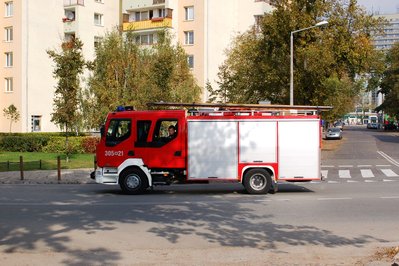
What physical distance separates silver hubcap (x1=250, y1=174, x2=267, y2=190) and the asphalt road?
43 cm

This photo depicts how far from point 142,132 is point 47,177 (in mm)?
7378

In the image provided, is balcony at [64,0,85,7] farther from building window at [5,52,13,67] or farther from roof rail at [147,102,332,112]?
roof rail at [147,102,332,112]

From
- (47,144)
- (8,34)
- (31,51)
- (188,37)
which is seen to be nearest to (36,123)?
(31,51)

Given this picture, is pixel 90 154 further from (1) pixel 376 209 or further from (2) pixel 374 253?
(2) pixel 374 253

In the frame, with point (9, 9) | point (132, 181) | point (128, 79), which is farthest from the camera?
point (9, 9)

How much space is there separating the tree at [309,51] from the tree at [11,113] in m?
23.8

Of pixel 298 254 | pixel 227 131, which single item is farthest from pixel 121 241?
pixel 227 131

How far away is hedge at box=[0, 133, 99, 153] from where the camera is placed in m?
35.2

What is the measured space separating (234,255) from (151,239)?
1.82 m

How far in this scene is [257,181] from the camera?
649 inches

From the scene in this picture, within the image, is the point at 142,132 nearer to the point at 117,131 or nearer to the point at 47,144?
the point at 117,131

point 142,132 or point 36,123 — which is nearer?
point 142,132

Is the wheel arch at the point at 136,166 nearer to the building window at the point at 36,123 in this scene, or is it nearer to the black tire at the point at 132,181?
the black tire at the point at 132,181

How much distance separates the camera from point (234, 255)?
8.34m
